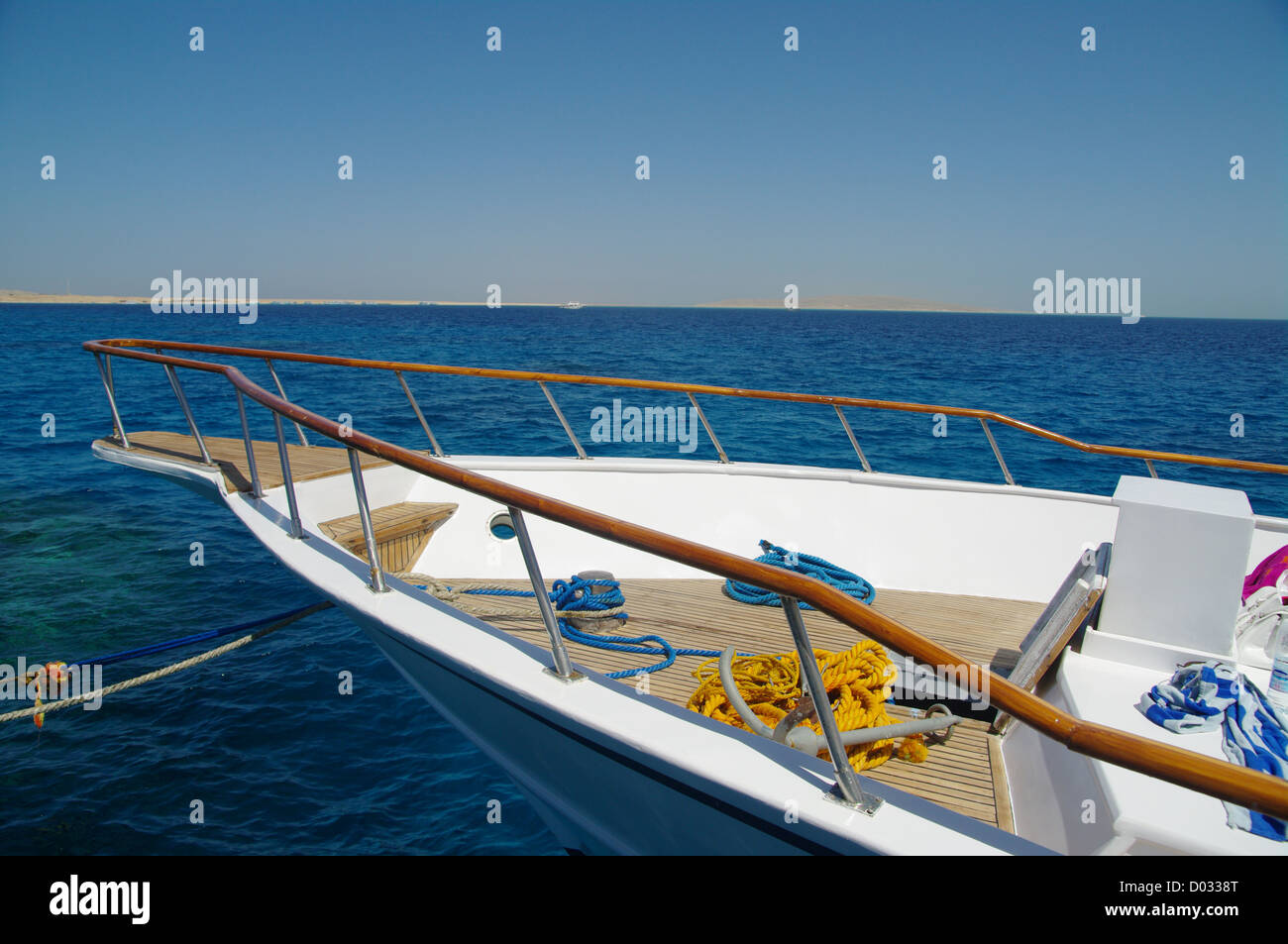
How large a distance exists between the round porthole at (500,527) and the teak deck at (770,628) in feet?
1.52

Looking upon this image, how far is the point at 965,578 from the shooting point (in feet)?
16.4

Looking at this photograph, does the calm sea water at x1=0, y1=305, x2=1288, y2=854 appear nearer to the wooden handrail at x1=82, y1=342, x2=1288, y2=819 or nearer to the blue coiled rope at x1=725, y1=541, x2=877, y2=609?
the blue coiled rope at x1=725, y1=541, x2=877, y2=609

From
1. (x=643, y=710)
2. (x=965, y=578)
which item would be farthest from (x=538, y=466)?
(x=643, y=710)

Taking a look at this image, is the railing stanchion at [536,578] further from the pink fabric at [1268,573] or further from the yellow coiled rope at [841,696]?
the pink fabric at [1268,573]

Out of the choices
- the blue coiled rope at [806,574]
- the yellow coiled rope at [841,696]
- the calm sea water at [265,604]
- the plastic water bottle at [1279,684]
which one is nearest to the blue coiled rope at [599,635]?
the yellow coiled rope at [841,696]

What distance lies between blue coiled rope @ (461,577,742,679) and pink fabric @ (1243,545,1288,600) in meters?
2.67

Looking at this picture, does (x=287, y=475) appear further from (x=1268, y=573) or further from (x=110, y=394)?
(x=1268, y=573)

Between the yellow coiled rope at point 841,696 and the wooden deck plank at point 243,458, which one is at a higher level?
the wooden deck plank at point 243,458

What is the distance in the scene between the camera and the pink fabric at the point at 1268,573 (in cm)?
351

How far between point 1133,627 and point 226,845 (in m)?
5.41

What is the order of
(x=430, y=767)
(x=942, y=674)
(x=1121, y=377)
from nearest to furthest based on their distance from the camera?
(x=942, y=674)
(x=430, y=767)
(x=1121, y=377)

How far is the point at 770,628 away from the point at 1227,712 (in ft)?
7.22

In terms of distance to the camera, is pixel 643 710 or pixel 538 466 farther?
pixel 538 466
